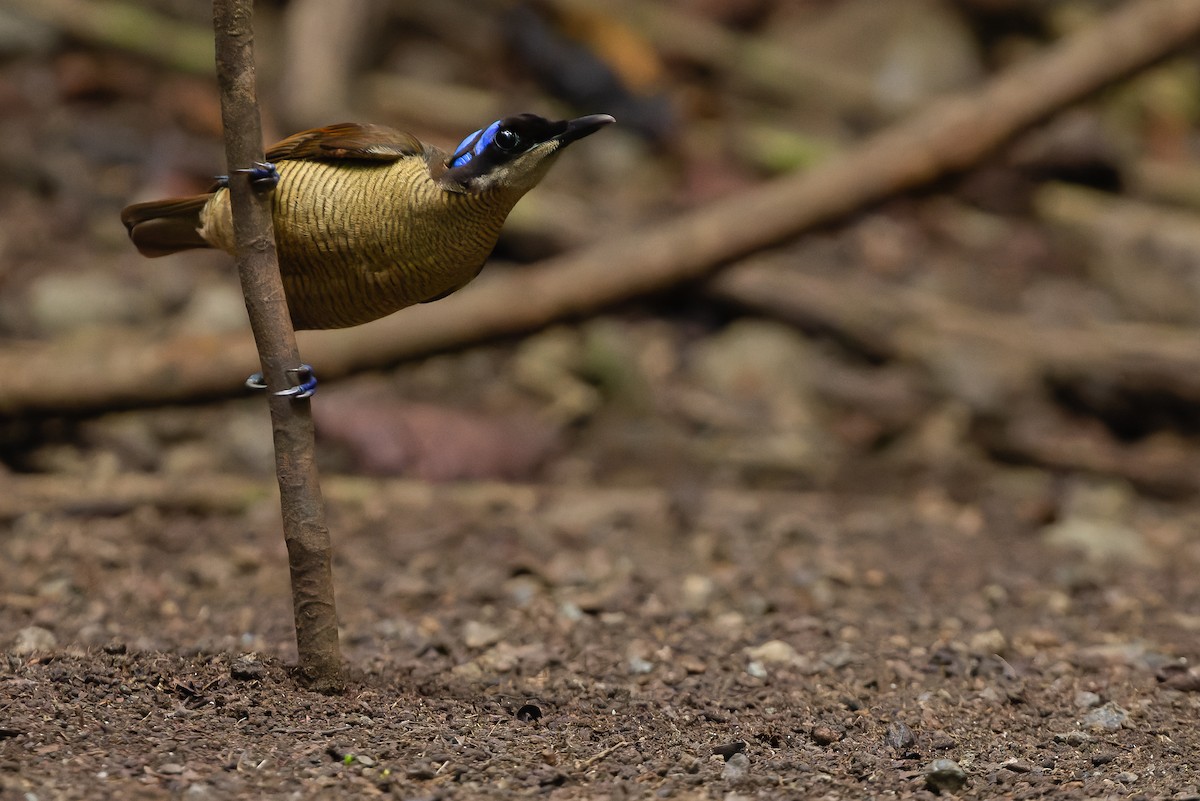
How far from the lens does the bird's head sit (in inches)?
106

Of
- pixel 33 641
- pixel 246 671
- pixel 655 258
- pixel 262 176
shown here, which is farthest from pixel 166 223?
pixel 655 258

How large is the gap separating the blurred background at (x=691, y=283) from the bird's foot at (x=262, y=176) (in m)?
2.87

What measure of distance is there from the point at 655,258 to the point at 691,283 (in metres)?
0.37

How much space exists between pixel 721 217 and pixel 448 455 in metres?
1.84

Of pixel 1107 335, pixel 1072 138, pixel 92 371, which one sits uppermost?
pixel 1072 138

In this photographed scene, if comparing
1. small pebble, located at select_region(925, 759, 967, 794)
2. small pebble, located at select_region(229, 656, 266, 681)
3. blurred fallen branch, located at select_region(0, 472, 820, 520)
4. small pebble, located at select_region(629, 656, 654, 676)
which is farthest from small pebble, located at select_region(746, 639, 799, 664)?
blurred fallen branch, located at select_region(0, 472, 820, 520)

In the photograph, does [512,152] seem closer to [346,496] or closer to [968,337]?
[346,496]

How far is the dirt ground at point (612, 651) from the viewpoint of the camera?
2682mm

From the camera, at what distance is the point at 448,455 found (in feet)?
19.5

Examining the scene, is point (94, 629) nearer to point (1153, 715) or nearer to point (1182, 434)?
point (1153, 715)

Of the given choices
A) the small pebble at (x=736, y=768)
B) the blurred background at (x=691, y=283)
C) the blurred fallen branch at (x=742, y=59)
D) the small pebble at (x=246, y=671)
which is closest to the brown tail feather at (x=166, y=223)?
the small pebble at (x=246, y=671)

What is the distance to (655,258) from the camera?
6199mm

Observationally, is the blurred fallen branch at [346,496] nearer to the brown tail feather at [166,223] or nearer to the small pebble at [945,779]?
the brown tail feather at [166,223]

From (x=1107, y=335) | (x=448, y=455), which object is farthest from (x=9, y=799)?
(x=1107, y=335)
